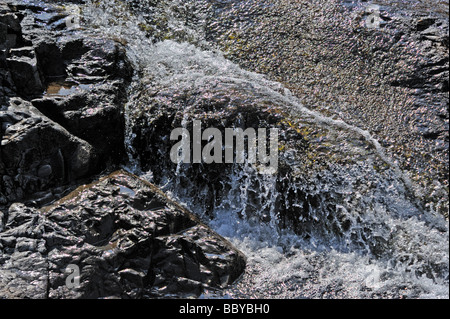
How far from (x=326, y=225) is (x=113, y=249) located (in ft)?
5.85

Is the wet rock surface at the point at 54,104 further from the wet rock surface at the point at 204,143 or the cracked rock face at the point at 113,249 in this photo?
the cracked rock face at the point at 113,249

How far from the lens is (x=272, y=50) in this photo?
5.78 m

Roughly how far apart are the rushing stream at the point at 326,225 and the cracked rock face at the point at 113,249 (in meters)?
0.28

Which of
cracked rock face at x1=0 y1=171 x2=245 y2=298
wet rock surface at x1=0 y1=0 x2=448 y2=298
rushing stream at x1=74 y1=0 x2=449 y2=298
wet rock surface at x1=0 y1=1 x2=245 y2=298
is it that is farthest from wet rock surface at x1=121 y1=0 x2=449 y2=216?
cracked rock face at x1=0 y1=171 x2=245 y2=298

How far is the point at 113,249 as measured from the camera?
3814mm

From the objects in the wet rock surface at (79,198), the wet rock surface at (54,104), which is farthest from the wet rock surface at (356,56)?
the wet rock surface at (79,198)

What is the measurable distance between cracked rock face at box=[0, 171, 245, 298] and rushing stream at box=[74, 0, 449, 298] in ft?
0.92

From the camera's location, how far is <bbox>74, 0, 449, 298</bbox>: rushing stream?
151 inches

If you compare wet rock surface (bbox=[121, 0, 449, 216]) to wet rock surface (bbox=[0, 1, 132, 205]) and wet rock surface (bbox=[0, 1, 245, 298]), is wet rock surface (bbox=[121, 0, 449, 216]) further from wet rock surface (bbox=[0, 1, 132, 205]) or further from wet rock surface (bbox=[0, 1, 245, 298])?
wet rock surface (bbox=[0, 1, 245, 298])

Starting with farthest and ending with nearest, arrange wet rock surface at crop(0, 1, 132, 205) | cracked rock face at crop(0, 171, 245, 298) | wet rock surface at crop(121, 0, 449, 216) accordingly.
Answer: wet rock surface at crop(121, 0, 449, 216) → wet rock surface at crop(0, 1, 132, 205) → cracked rock face at crop(0, 171, 245, 298)

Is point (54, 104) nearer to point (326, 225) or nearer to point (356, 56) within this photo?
point (326, 225)

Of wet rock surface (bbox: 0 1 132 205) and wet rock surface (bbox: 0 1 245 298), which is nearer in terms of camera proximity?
wet rock surface (bbox: 0 1 245 298)

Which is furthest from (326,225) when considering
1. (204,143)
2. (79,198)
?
(79,198)

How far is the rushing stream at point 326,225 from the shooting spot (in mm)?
3830
